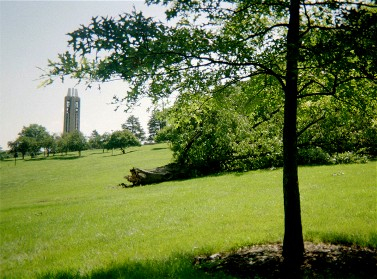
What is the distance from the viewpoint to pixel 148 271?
19.7ft

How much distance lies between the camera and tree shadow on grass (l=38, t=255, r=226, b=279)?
5.77 meters

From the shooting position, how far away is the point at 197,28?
6.04m

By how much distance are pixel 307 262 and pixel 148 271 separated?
3414 millimetres

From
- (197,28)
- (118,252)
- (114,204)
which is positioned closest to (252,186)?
(114,204)

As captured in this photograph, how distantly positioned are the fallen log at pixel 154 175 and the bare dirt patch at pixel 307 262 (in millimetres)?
16705

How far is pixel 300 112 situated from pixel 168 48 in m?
5.10

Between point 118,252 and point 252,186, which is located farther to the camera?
point 252,186

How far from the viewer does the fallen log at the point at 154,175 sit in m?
23.1

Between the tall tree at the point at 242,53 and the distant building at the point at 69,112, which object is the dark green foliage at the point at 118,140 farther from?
the distant building at the point at 69,112

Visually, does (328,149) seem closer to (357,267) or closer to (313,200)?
(313,200)

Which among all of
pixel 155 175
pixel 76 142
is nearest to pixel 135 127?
pixel 76 142

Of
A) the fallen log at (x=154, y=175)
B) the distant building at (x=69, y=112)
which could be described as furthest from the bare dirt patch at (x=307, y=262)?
the distant building at (x=69, y=112)

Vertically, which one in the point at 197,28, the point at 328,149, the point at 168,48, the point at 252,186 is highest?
the point at 197,28

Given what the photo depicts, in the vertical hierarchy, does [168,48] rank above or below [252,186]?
above
